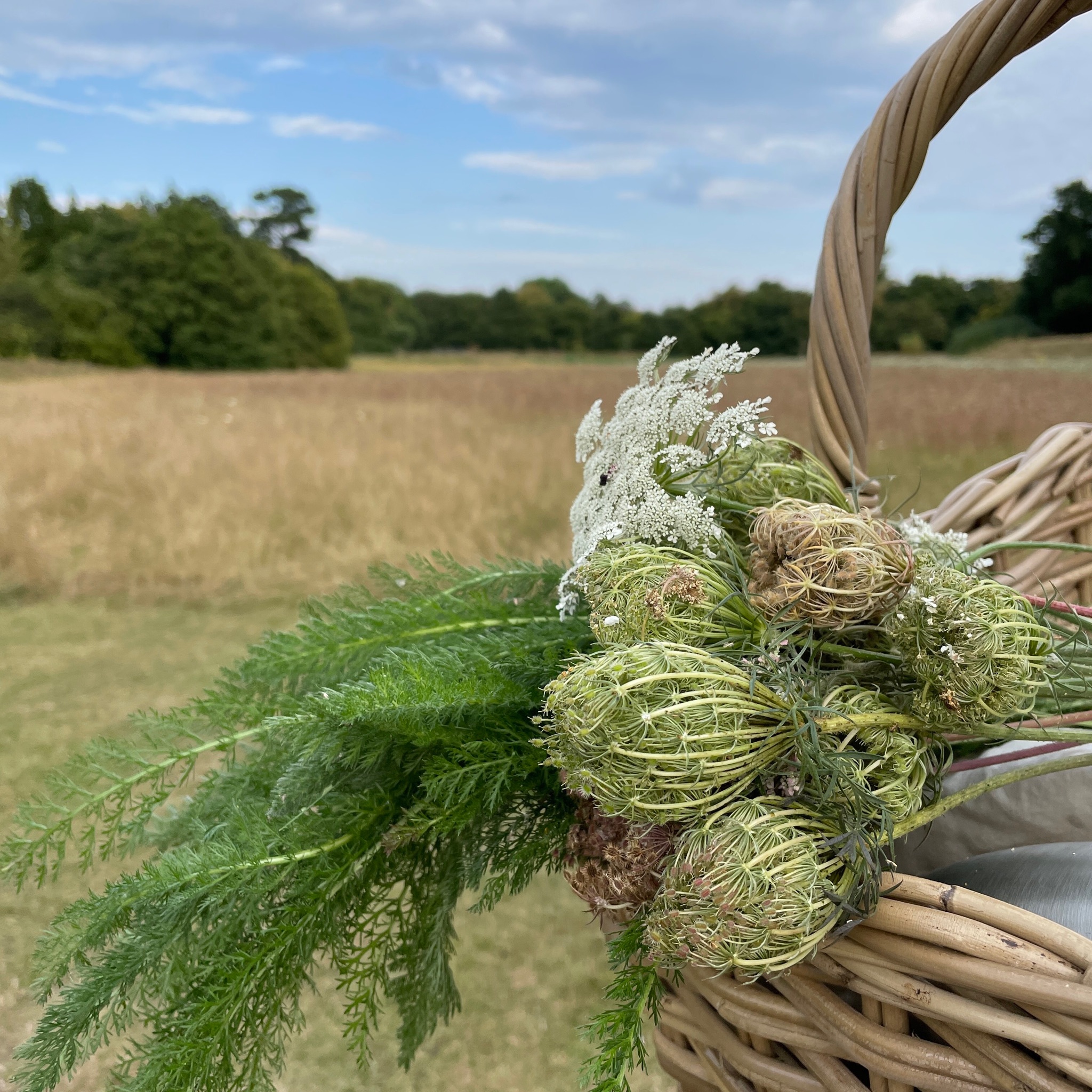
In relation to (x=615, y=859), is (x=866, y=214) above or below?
above

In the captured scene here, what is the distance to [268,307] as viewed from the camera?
43.7ft

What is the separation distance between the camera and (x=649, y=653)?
1.09ft

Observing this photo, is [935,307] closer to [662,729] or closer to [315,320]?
[662,729]

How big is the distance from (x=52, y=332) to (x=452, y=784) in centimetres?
1297

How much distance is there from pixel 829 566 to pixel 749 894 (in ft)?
0.45

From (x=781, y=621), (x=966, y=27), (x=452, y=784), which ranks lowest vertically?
(x=452, y=784)

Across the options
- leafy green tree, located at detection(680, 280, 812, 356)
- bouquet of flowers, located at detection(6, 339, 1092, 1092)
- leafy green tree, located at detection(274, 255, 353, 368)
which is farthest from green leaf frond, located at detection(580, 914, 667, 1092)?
leafy green tree, located at detection(274, 255, 353, 368)

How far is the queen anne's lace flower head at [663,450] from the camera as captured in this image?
441 mm

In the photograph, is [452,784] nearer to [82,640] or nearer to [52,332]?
[82,640]

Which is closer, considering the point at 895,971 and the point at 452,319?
the point at 895,971

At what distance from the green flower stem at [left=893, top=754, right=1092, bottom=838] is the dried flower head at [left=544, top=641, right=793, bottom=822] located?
0.26 ft

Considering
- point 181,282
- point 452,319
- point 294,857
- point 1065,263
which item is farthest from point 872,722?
point 181,282

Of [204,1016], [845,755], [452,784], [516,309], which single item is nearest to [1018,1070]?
[845,755]

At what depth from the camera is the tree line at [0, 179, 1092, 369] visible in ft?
6.45
